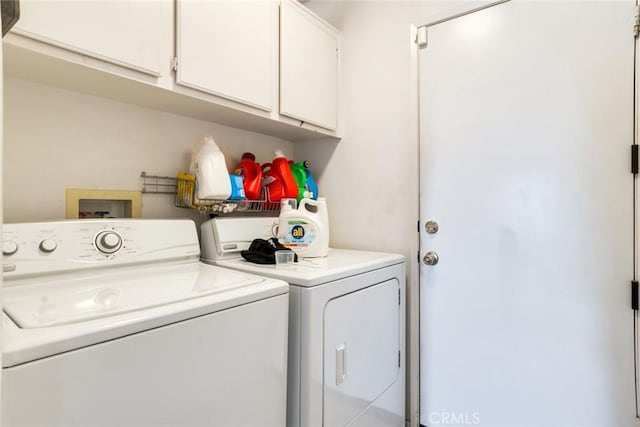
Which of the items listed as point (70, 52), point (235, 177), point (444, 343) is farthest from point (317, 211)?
point (70, 52)

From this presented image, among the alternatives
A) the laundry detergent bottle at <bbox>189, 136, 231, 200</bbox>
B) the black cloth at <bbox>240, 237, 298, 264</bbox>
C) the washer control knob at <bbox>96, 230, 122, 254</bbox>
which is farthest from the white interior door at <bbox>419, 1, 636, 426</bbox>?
the washer control knob at <bbox>96, 230, 122, 254</bbox>

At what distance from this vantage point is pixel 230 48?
161 centimetres

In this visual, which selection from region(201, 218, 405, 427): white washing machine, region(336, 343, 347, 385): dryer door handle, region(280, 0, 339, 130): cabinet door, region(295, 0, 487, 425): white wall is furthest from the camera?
region(295, 0, 487, 425): white wall

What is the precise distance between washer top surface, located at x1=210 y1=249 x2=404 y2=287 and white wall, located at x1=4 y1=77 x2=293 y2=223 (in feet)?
1.93

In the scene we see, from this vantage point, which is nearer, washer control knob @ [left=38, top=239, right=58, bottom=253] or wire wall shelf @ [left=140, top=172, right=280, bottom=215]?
washer control knob @ [left=38, top=239, right=58, bottom=253]

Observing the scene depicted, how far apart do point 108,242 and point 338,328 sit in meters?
0.95

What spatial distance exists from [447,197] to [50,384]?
5.87 ft

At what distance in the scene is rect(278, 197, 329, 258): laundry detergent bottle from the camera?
174 cm

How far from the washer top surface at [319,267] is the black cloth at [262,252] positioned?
28 millimetres

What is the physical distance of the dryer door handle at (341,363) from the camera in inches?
55.4

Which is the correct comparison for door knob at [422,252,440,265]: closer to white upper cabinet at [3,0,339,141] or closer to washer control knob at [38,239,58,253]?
white upper cabinet at [3,0,339,141]

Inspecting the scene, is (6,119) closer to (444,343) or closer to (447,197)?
(447,197)

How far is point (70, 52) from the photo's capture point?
3.83 ft

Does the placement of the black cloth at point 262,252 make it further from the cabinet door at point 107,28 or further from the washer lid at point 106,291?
the cabinet door at point 107,28
